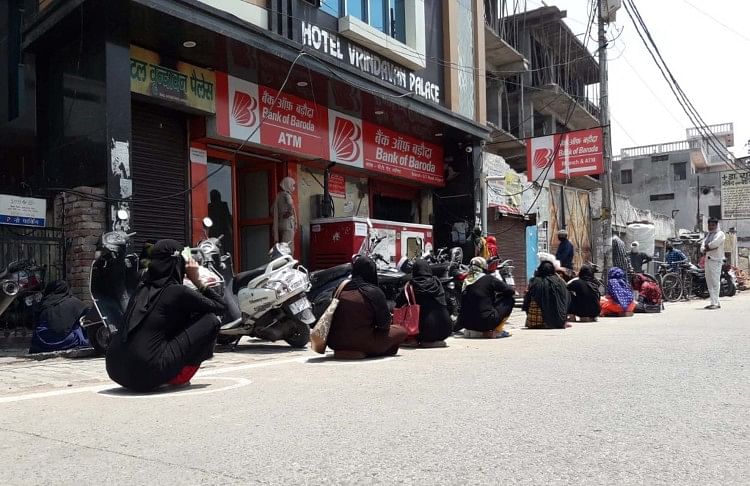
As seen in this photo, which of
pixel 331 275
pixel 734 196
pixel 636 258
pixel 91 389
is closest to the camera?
pixel 91 389

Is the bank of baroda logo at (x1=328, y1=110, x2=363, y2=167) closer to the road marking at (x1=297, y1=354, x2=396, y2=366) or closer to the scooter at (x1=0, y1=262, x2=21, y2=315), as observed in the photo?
the road marking at (x1=297, y1=354, x2=396, y2=366)

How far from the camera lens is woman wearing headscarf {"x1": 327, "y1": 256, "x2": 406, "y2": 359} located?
691 centimetres

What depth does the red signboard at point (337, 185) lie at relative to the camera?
1455 cm

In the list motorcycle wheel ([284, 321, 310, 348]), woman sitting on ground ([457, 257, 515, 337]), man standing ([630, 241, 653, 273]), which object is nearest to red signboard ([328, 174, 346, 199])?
woman sitting on ground ([457, 257, 515, 337])

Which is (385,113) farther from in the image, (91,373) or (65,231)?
(91,373)

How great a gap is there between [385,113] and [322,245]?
10.5 feet

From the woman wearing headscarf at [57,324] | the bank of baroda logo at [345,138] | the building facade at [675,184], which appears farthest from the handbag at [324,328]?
the building facade at [675,184]

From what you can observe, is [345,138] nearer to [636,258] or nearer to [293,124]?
[293,124]

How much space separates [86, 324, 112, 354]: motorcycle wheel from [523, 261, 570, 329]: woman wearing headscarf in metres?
6.50

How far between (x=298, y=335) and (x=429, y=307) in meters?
1.68

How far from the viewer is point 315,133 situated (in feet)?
43.1

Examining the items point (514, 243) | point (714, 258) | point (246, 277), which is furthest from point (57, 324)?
point (514, 243)

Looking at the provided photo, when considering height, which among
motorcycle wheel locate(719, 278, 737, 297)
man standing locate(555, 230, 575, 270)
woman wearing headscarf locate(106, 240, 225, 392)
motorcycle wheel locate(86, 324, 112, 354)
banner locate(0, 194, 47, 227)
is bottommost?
motorcycle wheel locate(719, 278, 737, 297)

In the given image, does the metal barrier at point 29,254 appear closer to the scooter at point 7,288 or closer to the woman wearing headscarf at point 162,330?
the scooter at point 7,288
